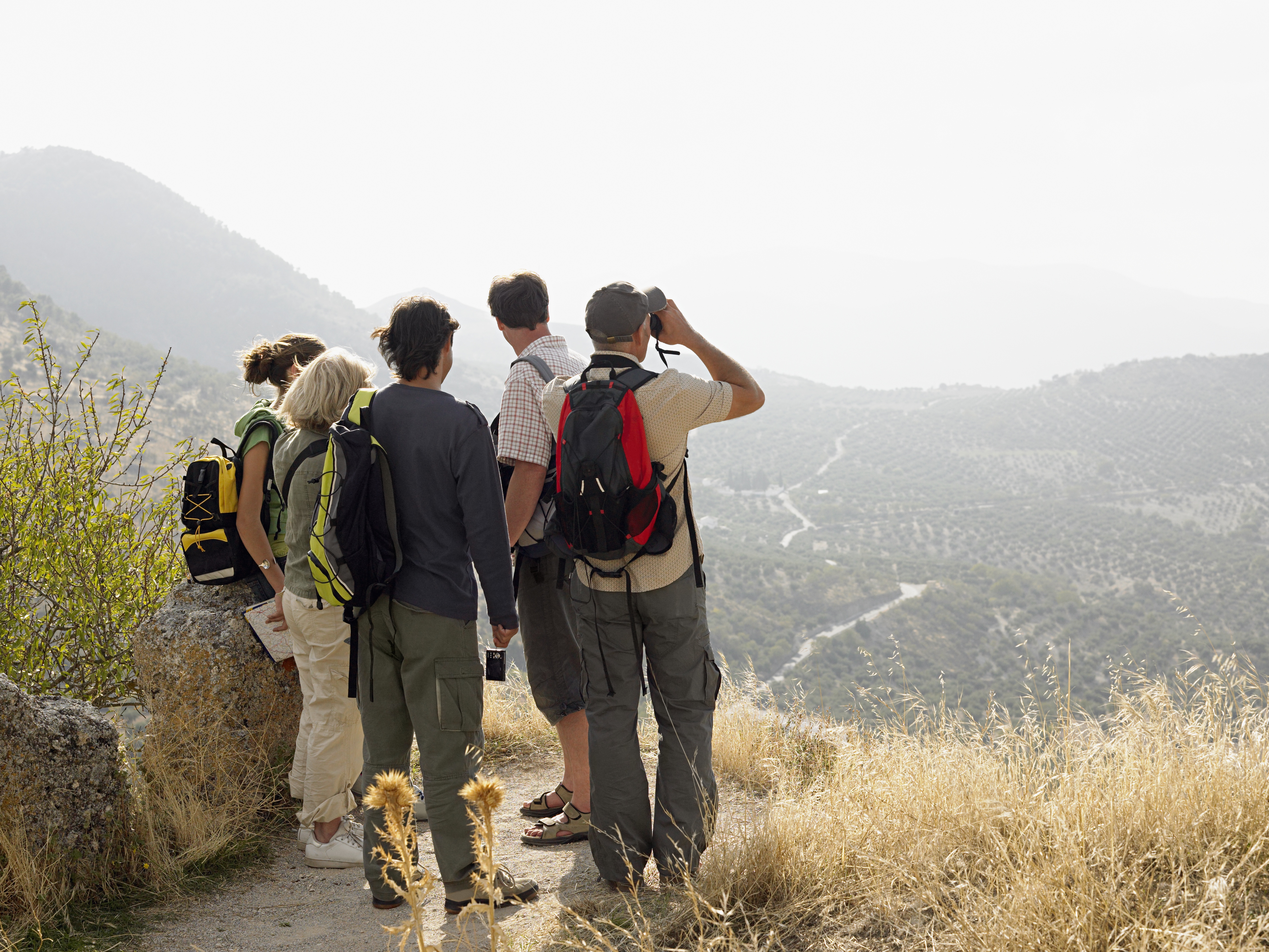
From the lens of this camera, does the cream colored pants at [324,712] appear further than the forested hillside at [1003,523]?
No

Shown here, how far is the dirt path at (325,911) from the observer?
2580 millimetres

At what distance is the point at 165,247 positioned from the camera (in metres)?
141

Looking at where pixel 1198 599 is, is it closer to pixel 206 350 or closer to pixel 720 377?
pixel 720 377

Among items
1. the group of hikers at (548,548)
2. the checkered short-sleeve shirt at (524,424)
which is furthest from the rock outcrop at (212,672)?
the checkered short-sleeve shirt at (524,424)

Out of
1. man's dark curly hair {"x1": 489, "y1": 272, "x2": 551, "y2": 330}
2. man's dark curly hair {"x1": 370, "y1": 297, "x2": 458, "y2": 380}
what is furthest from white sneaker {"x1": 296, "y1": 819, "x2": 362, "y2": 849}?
man's dark curly hair {"x1": 489, "y1": 272, "x2": 551, "y2": 330}

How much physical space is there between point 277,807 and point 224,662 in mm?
704

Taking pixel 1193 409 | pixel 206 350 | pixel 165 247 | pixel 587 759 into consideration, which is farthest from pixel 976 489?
pixel 165 247

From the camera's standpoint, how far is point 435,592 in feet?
8.46

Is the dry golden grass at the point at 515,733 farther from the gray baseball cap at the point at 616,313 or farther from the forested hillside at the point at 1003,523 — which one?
the forested hillside at the point at 1003,523

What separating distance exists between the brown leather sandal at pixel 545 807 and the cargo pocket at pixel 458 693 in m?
1.09

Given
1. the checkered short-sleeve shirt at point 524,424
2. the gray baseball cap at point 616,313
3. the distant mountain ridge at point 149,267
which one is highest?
the distant mountain ridge at point 149,267

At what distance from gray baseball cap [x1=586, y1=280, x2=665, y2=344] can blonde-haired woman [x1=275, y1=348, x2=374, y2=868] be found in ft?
2.88

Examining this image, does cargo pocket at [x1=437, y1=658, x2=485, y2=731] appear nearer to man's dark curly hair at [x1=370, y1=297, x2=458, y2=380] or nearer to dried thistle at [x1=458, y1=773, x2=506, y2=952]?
man's dark curly hair at [x1=370, y1=297, x2=458, y2=380]

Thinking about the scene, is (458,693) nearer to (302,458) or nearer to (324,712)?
(324,712)
